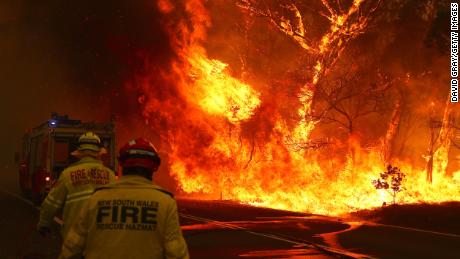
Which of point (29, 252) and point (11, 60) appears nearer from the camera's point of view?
point (29, 252)

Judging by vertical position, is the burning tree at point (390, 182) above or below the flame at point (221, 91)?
below

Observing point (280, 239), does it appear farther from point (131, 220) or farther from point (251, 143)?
point (251, 143)

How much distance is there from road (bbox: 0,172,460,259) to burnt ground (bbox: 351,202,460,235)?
141cm

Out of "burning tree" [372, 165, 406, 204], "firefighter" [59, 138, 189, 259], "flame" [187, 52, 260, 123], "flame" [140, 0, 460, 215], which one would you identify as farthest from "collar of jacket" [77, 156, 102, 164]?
"flame" [187, 52, 260, 123]

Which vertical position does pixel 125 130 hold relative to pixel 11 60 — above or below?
below

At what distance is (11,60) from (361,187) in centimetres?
6091

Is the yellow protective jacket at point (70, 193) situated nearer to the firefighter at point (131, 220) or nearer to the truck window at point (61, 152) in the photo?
the firefighter at point (131, 220)

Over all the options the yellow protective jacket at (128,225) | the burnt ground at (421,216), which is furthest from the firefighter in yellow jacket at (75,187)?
the burnt ground at (421,216)

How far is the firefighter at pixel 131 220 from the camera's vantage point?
380 centimetres

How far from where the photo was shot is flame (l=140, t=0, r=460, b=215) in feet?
82.1

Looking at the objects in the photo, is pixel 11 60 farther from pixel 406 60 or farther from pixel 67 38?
pixel 406 60

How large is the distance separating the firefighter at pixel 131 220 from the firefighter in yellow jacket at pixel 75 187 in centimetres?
177

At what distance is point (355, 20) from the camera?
84.7 feet

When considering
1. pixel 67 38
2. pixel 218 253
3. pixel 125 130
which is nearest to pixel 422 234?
pixel 218 253
